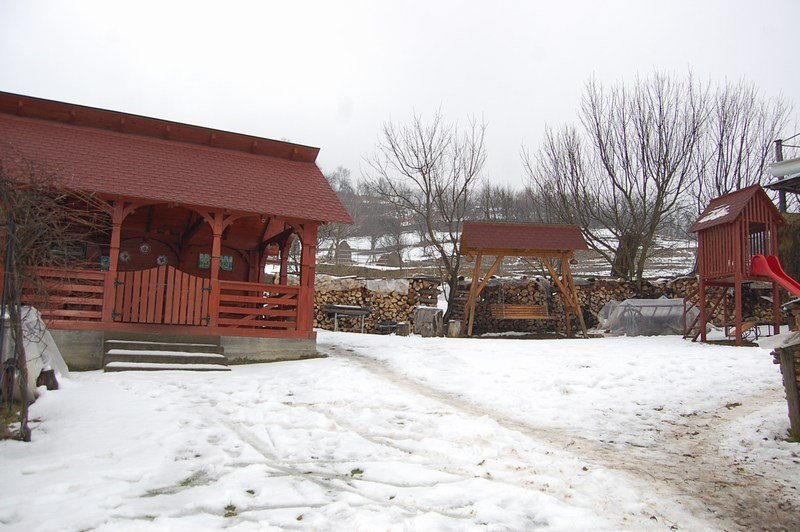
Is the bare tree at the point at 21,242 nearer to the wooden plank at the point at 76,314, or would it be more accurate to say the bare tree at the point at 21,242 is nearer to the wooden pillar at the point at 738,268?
the wooden plank at the point at 76,314

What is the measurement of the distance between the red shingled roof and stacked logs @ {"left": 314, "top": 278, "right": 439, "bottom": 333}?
395 cm

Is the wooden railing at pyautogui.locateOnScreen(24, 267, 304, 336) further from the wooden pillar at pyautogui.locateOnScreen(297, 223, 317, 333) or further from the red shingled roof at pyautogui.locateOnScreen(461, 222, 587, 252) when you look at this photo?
the red shingled roof at pyautogui.locateOnScreen(461, 222, 587, 252)

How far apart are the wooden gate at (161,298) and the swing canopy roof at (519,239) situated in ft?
26.1

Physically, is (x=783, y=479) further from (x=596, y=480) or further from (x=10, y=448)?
(x=10, y=448)

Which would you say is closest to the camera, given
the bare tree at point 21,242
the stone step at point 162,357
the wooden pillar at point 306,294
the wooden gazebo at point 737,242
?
the bare tree at point 21,242

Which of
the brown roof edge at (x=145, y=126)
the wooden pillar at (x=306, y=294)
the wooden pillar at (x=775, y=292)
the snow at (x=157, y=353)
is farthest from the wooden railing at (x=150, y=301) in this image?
the wooden pillar at (x=775, y=292)

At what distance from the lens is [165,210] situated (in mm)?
12461

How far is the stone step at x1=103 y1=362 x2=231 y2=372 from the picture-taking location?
8.97 metres

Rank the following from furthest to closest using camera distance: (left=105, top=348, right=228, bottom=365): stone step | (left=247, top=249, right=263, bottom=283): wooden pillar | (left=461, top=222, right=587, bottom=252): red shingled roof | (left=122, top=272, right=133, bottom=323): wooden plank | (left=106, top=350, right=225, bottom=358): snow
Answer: (left=461, top=222, right=587, bottom=252): red shingled roof < (left=247, top=249, right=263, bottom=283): wooden pillar < (left=122, top=272, right=133, bottom=323): wooden plank < (left=106, top=350, right=225, bottom=358): snow < (left=105, top=348, right=228, bottom=365): stone step

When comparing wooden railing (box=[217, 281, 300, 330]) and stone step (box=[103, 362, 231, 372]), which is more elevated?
wooden railing (box=[217, 281, 300, 330])

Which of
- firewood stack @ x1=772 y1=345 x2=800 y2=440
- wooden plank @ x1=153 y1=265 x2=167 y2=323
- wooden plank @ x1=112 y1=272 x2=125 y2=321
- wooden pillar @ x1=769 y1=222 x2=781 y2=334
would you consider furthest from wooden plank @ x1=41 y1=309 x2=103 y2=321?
wooden pillar @ x1=769 y1=222 x2=781 y2=334

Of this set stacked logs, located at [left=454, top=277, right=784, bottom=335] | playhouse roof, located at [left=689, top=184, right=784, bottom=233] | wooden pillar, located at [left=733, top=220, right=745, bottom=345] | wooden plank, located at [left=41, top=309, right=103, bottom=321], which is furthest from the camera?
stacked logs, located at [left=454, top=277, right=784, bottom=335]

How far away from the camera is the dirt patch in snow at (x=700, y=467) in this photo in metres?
3.97

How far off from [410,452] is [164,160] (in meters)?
8.90
